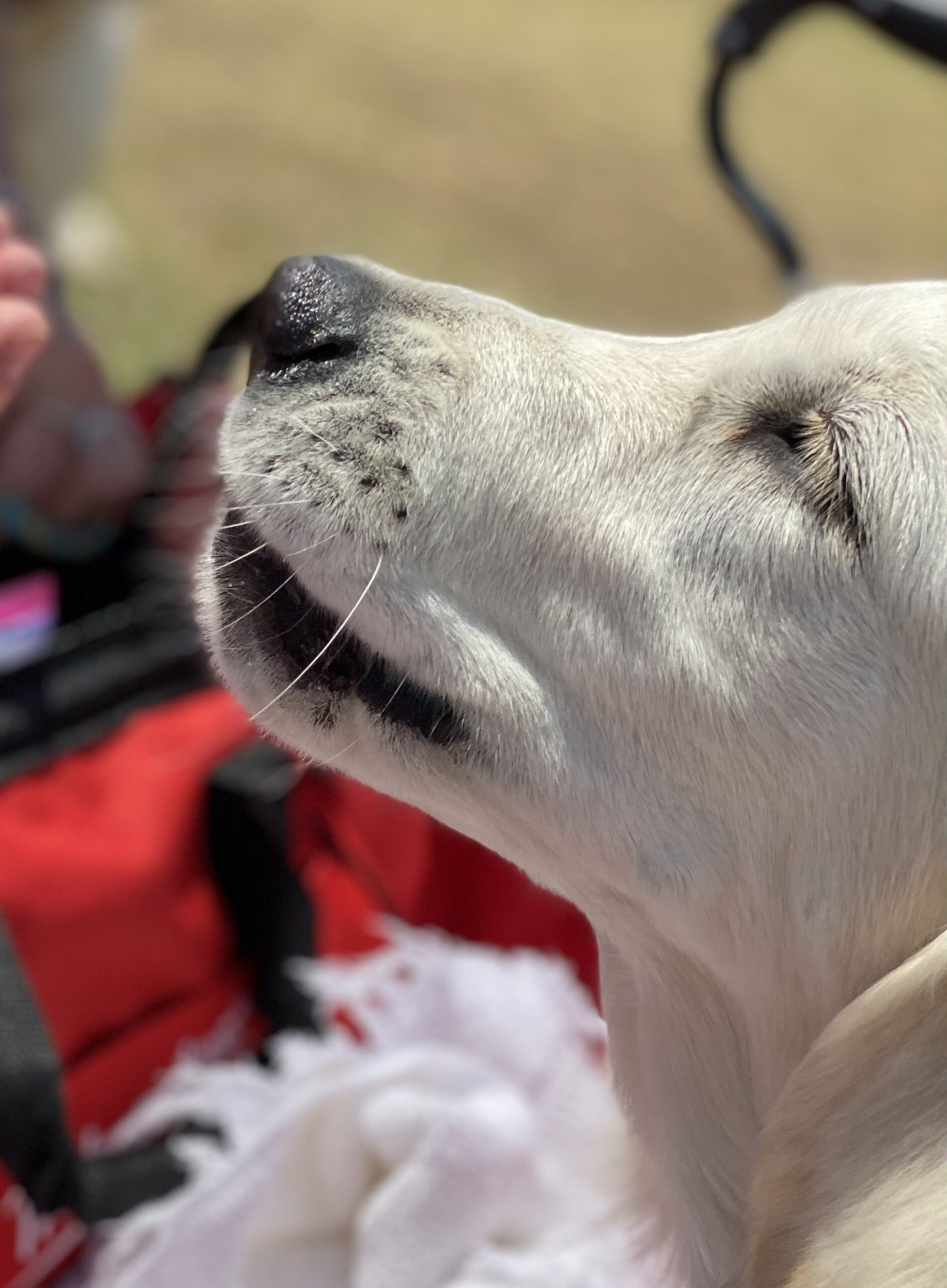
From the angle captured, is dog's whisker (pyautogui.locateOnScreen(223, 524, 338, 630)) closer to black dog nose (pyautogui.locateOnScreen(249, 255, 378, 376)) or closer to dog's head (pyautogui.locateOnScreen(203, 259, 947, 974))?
dog's head (pyautogui.locateOnScreen(203, 259, 947, 974))

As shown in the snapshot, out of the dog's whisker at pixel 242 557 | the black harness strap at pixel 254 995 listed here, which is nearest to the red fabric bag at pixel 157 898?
the black harness strap at pixel 254 995

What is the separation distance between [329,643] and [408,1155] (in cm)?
62

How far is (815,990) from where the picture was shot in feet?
2.24

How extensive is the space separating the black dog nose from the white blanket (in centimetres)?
65

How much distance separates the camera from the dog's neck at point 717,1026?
66 cm

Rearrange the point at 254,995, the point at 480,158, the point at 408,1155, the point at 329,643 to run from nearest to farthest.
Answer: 1. the point at 329,643
2. the point at 408,1155
3. the point at 254,995
4. the point at 480,158

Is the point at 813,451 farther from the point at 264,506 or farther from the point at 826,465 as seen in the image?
the point at 264,506

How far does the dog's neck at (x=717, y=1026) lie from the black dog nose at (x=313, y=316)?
36 centimetres

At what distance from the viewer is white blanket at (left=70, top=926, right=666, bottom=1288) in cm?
101

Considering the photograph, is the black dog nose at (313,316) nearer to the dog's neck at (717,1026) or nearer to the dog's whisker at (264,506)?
the dog's whisker at (264,506)

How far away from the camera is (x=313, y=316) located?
0.69 meters

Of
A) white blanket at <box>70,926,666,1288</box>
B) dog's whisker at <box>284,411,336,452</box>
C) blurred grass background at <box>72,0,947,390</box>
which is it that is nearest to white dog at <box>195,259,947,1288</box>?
dog's whisker at <box>284,411,336,452</box>

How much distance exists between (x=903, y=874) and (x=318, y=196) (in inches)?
114

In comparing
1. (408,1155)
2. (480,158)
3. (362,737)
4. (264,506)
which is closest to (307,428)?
(264,506)
